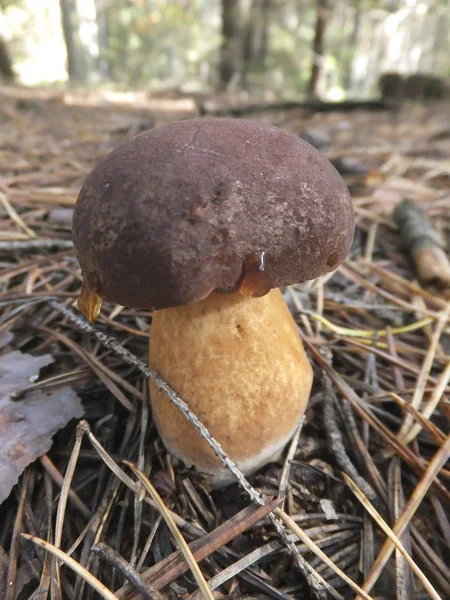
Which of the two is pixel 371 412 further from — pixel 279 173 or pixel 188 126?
pixel 188 126

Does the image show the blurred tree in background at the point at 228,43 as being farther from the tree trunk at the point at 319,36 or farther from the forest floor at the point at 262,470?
the forest floor at the point at 262,470

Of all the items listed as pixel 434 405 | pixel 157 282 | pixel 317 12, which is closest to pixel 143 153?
pixel 157 282

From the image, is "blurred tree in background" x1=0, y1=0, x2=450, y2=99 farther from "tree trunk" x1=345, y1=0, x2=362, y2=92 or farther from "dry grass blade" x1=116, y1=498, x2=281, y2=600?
"dry grass blade" x1=116, y1=498, x2=281, y2=600

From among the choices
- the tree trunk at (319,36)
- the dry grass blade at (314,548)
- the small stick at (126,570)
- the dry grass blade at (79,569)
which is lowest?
the dry grass blade at (314,548)

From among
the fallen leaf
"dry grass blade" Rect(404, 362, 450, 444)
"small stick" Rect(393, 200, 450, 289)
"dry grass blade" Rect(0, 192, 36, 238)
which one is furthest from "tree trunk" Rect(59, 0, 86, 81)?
"dry grass blade" Rect(404, 362, 450, 444)

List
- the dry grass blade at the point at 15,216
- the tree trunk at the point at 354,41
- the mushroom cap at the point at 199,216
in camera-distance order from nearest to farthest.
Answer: the mushroom cap at the point at 199,216 → the dry grass blade at the point at 15,216 → the tree trunk at the point at 354,41

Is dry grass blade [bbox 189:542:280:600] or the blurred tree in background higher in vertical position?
the blurred tree in background

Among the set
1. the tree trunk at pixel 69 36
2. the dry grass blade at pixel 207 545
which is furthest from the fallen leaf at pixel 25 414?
the tree trunk at pixel 69 36
